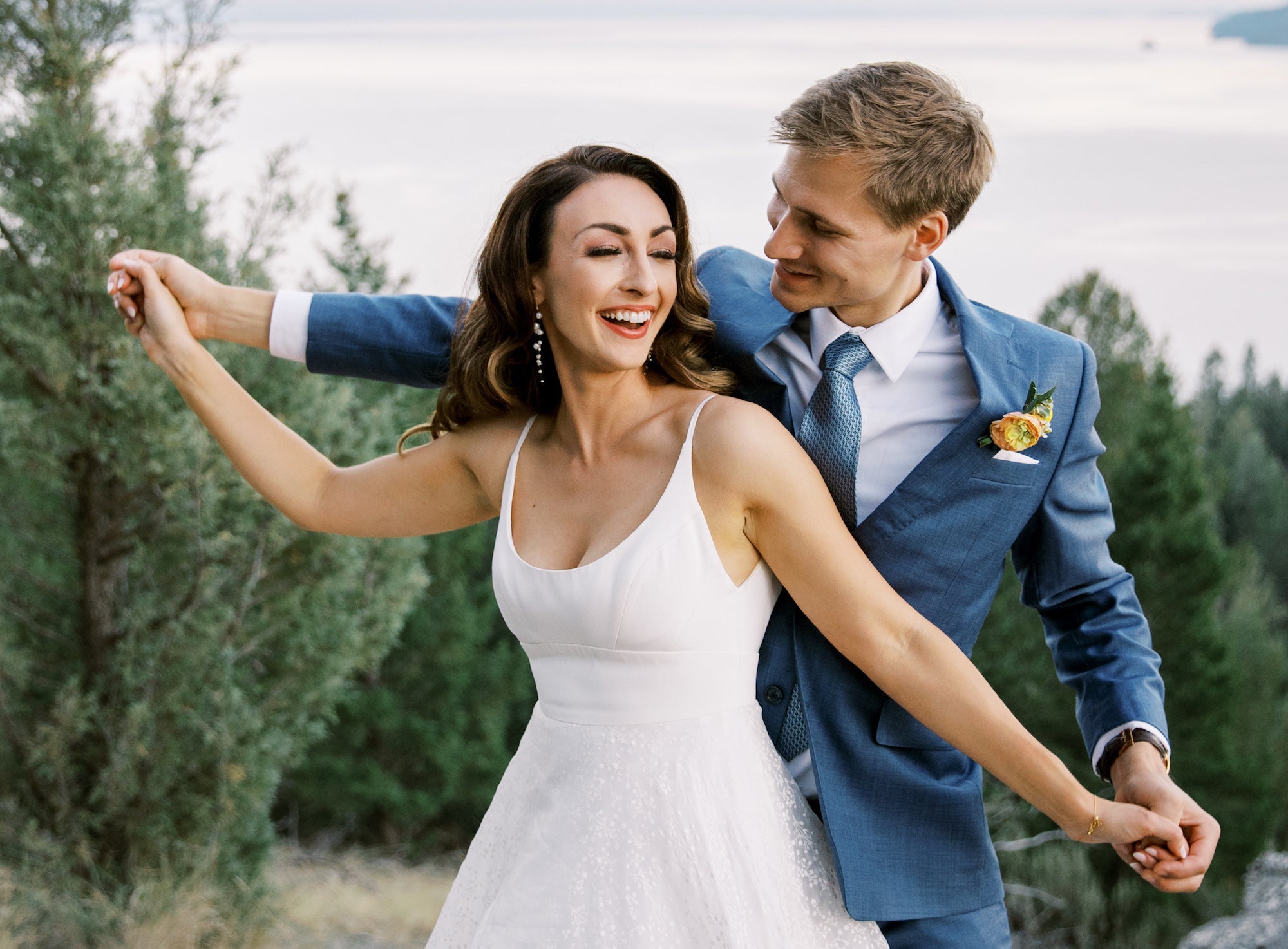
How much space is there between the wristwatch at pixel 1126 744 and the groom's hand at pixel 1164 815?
0.01 m

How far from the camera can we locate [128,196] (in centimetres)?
506

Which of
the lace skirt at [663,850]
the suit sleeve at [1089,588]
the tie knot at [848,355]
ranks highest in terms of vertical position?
the tie knot at [848,355]

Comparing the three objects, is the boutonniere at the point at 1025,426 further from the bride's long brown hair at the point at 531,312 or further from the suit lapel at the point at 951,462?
the bride's long brown hair at the point at 531,312

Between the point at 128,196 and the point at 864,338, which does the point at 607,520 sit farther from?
the point at 128,196

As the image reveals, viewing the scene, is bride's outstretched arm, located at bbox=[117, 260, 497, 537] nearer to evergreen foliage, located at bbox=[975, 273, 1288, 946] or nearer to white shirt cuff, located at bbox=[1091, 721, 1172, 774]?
white shirt cuff, located at bbox=[1091, 721, 1172, 774]

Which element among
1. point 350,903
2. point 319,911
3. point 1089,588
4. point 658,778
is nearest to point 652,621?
point 658,778

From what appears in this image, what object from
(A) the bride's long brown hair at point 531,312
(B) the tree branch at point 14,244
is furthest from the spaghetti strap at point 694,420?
(B) the tree branch at point 14,244

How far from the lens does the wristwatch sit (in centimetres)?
208

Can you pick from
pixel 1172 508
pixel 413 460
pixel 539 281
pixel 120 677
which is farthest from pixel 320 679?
pixel 1172 508

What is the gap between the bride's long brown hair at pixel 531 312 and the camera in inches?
88.0

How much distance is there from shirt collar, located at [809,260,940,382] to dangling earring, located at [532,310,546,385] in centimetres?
53

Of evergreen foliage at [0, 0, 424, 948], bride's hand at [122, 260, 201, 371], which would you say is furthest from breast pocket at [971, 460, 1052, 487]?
evergreen foliage at [0, 0, 424, 948]

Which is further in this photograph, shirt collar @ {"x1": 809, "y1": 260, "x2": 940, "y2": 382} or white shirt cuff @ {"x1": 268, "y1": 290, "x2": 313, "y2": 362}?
white shirt cuff @ {"x1": 268, "y1": 290, "x2": 313, "y2": 362}

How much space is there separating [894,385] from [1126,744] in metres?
0.76
